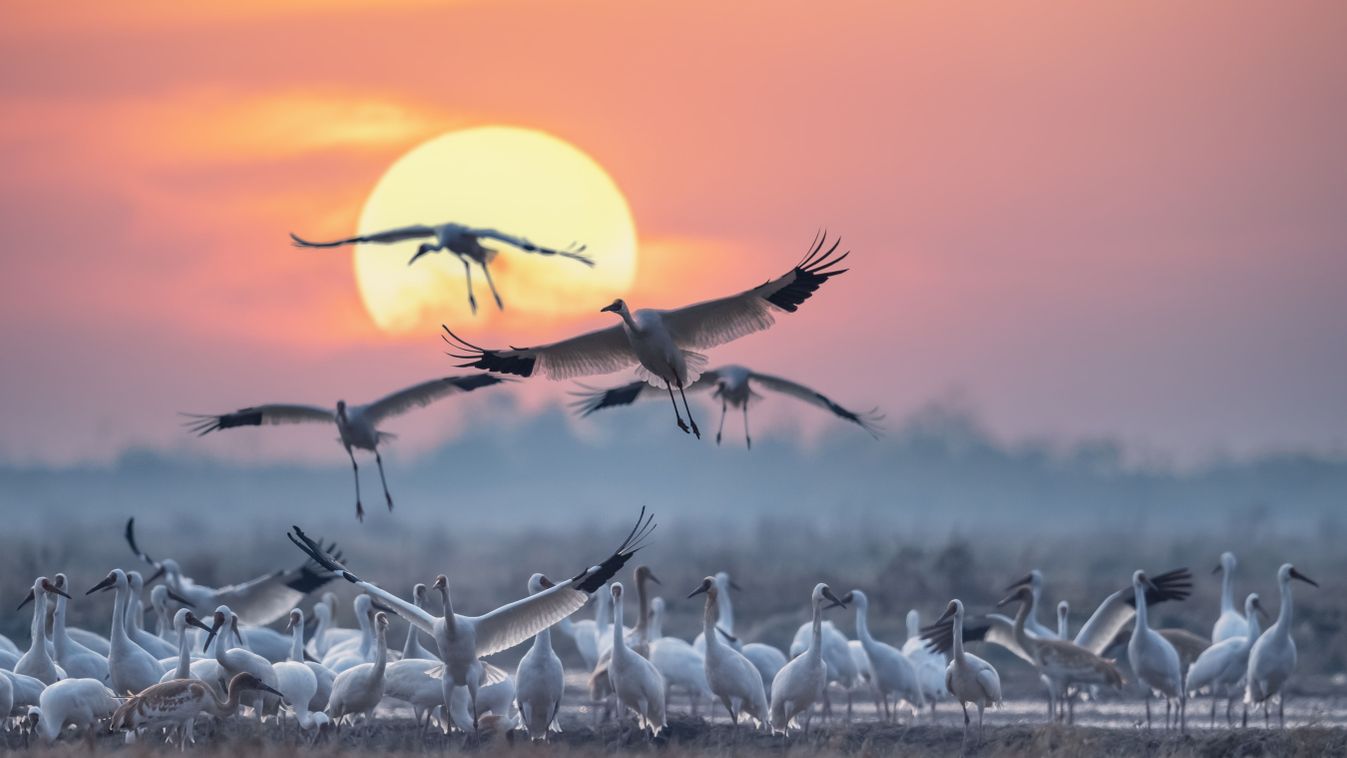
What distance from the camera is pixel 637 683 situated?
14430mm

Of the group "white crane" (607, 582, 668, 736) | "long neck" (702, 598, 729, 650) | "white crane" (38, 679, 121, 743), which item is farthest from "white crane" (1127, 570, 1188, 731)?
"white crane" (38, 679, 121, 743)

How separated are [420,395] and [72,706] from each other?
6.02 metres

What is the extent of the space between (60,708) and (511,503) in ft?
381

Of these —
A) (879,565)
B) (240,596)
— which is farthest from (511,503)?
(240,596)

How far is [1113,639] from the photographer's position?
17734 millimetres

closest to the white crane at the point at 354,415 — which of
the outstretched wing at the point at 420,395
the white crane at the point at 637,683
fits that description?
the outstretched wing at the point at 420,395

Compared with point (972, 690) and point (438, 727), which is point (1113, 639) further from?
point (438, 727)

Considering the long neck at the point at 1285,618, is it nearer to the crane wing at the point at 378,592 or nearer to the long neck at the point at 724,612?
the long neck at the point at 724,612

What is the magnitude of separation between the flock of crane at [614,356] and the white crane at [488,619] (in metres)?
1.38

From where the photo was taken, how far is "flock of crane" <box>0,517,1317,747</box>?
13688 millimetres

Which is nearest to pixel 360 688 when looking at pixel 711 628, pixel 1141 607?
pixel 711 628

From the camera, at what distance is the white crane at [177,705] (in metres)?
13.0

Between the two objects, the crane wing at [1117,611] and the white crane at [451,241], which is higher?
the white crane at [451,241]

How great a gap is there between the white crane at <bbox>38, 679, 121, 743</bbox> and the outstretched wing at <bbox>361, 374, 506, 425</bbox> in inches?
197
